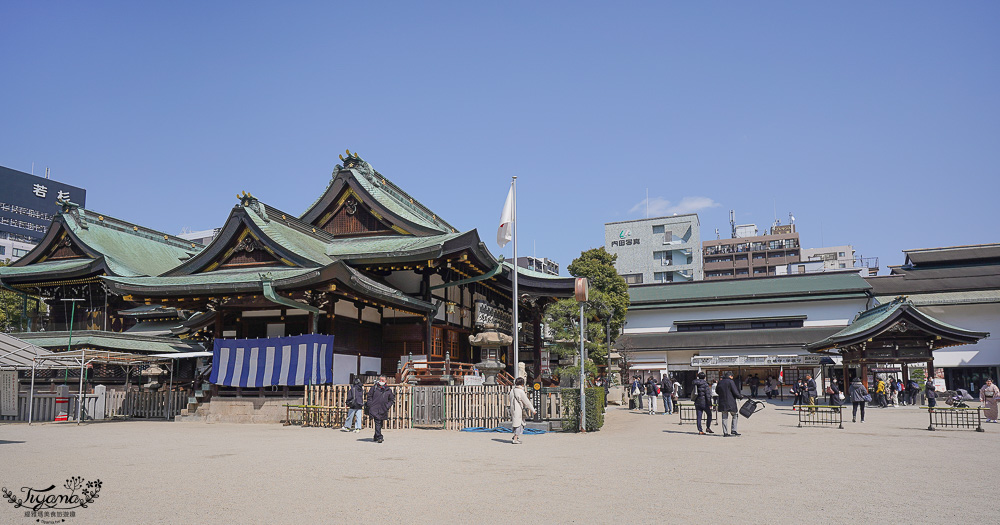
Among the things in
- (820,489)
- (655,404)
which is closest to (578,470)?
(820,489)

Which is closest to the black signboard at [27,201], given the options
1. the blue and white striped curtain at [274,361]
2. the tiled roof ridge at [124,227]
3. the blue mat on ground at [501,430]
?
the tiled roof ridge at [124,227]

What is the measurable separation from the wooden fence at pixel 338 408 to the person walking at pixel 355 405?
66 centimetres

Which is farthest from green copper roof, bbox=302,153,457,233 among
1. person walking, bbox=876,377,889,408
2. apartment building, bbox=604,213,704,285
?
apartment building, bbox=604,213,704,285

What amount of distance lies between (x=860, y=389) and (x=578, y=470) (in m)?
15.4

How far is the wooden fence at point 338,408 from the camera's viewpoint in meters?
19.1

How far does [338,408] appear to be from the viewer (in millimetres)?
19469

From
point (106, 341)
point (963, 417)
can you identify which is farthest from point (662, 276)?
point (106, 341)

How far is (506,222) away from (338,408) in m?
7.56

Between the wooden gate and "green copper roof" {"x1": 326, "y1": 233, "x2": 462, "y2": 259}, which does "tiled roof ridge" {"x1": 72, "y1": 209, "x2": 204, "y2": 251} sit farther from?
the wooden gate

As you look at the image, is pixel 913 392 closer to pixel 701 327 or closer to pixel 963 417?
pixel 963 417

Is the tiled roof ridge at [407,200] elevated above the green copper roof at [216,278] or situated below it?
above

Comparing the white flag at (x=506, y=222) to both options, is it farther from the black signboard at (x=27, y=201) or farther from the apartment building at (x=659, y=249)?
the black signboard at (x=27, y=201)

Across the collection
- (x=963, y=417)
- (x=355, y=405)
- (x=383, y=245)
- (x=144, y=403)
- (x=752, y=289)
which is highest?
(x=383, y=245)

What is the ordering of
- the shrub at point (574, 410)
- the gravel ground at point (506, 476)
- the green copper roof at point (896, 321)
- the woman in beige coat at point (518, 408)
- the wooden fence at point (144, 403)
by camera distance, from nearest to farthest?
the gravel ground at point (506, 476)
the woman in beige coat at point (518, 408)
the shrub at point (574, 410)
the wooden fence at point (144, 403)
the green copper roof at point (896, 321)
